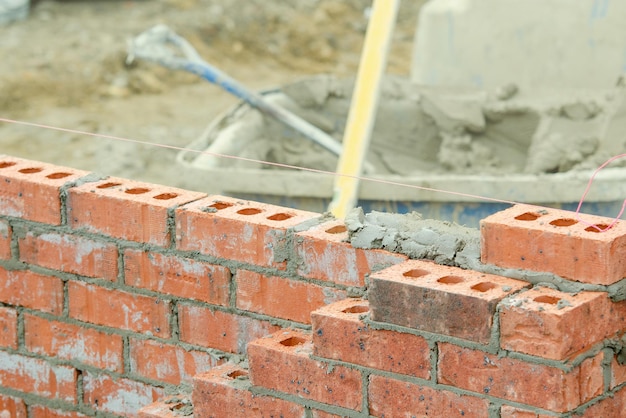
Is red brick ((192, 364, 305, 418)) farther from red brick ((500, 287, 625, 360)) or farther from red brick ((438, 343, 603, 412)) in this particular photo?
red brick ((500, 287, 625, 360))

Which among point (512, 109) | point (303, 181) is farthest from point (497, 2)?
point (303, 181)

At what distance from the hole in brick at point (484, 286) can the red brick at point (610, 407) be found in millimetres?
314

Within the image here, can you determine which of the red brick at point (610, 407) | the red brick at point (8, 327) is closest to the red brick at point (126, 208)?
the red brick at point (8, 327)

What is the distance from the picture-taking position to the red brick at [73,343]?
9.53 ft

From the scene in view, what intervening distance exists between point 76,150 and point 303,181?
379 cm

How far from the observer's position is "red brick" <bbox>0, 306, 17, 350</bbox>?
3028 millimetres

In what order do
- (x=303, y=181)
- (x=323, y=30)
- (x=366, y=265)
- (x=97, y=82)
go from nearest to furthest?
(x=366, y=265) → (x=303, y=181) → (x=97, y=82) → (x=323, y=30)

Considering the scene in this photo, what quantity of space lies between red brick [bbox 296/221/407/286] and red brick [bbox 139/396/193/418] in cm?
43

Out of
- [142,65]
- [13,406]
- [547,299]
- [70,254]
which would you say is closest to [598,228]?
[547,299]

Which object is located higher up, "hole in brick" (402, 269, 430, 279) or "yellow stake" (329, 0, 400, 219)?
"yellow stake" (329, 0, 400, 219)

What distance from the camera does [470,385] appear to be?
2205mm

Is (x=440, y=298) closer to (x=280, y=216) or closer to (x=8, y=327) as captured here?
(x=280, y=216)

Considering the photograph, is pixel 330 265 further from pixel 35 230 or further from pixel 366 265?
pixel 35 230

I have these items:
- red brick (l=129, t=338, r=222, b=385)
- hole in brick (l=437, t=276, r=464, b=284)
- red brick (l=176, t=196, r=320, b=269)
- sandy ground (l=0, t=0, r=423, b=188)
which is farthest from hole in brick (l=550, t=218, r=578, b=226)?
sandy ground (l=0, t=0, r=423, b=188)
